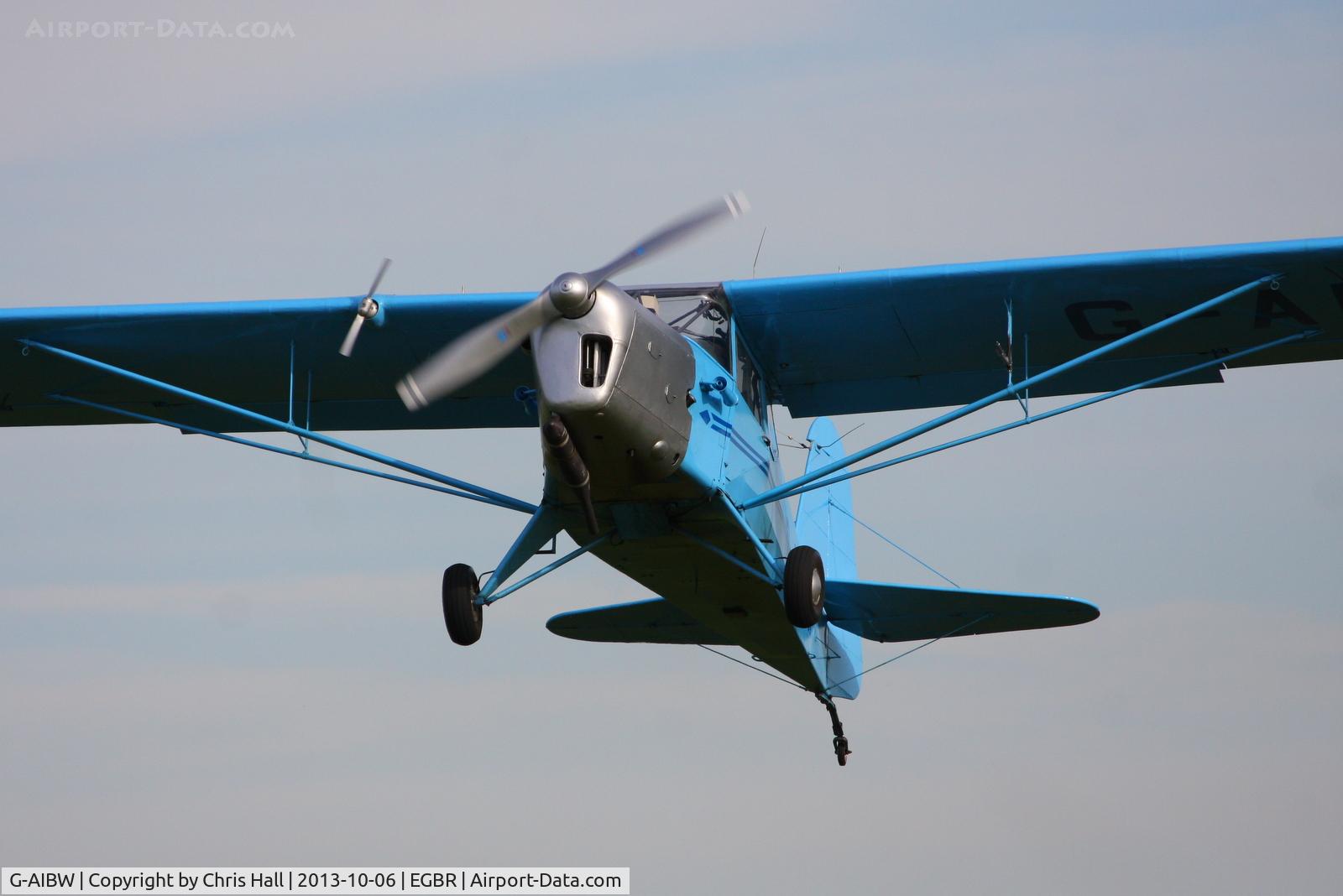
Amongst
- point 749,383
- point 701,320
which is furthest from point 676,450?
point 749,383

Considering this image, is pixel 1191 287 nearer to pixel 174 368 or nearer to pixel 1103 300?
pixel 1103 300

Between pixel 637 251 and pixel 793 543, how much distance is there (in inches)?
178

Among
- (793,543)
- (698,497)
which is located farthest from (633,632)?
(698,497)

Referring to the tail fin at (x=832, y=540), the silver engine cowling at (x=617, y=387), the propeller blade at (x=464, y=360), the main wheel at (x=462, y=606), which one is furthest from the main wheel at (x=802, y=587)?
the tail fin at (x=832, y=540)

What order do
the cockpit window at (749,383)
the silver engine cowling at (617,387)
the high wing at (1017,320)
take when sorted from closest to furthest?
the silver engine cowling at (617,387) < the cockpit window at (749,383) < the high wing at (1017,320)

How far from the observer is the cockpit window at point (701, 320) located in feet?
48.8

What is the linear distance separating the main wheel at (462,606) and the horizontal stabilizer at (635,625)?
10.9 ft

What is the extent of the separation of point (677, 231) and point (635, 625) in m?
5.27

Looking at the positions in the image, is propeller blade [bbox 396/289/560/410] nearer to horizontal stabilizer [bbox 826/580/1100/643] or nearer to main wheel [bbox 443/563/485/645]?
main wheel [bbox 443/563/485/645]

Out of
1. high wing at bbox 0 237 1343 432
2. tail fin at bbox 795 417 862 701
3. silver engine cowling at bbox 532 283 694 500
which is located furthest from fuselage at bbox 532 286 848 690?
tail fin at bbox 795 417 862 701

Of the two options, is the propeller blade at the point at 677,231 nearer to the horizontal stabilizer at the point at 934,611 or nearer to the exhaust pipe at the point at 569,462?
the exhaust pipe at the point at 569,462

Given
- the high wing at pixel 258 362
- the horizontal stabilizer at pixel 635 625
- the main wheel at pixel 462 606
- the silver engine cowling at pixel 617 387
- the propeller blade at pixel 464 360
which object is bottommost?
the main wheel at pixel 462 606

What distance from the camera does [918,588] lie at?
666 inches

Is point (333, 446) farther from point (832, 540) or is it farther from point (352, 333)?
point (832, 540)
